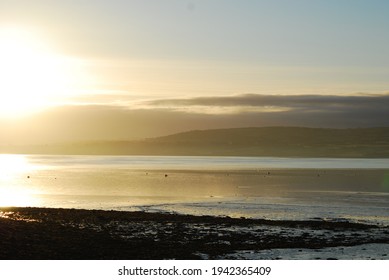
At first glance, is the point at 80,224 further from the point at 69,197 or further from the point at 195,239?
the point at 69,197

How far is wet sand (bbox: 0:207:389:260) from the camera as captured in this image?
84.1 feet

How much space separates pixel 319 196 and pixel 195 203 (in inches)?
596

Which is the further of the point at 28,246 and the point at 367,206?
the point at 367,206

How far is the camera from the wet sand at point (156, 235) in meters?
25.6

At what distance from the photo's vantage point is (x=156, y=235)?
31984mm

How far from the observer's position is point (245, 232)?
33.8 meters

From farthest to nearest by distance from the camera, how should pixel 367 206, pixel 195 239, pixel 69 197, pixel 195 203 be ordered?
pixel 69 197 < pixel 195 203 < pixel 367 206 < pixel 195 239

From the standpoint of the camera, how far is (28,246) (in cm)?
2491
